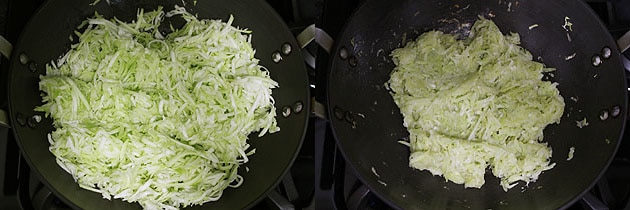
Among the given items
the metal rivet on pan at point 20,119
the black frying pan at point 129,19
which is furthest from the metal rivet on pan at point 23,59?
the metal rivet on pan at point 20,119

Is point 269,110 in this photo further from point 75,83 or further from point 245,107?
point 75,83

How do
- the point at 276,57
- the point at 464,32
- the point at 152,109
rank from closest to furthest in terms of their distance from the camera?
the point at 152,109 < the point at 276,57 < the point at 464,32

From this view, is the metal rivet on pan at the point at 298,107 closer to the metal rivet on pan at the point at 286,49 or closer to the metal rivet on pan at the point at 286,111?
the metal rivet on pan at the point at 286,111

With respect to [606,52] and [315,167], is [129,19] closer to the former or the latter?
[315,167]

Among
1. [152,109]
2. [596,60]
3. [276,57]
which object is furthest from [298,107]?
[596,60]

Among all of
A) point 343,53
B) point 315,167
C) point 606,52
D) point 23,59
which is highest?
point 23,59

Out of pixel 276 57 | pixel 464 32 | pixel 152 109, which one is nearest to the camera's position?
pixel 152 109
